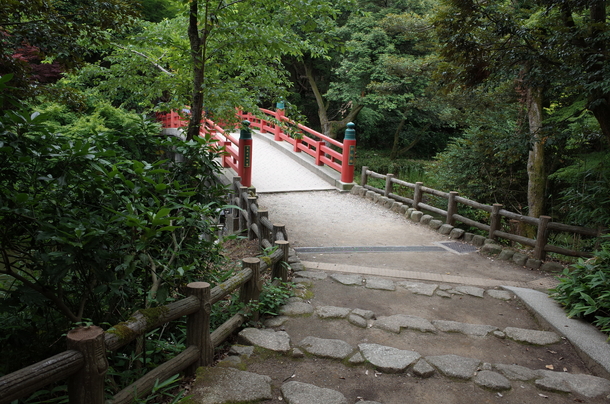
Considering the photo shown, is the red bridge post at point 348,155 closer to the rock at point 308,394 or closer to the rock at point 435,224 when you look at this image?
the rock at point 435,224

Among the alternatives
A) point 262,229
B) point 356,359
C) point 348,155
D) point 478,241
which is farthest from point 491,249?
point 348,155

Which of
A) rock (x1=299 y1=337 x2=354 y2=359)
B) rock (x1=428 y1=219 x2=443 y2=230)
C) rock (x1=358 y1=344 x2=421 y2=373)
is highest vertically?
rock (x1=428 y1=219 x2=443 y2=230)

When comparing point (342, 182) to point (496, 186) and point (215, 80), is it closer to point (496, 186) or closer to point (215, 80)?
point (496, 186)

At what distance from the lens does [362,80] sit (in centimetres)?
1588

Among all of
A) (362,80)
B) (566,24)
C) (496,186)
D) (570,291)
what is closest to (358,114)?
(362,80)

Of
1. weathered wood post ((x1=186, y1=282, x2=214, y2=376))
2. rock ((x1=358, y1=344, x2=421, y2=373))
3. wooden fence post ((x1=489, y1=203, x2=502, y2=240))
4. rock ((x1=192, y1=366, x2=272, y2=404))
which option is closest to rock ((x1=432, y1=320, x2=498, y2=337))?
rock ((x1=358, y1=344, x2=421, y2=373))

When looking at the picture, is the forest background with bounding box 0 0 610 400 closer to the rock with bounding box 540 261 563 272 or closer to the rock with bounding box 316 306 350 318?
the rock with bounding box 540 261 563 272

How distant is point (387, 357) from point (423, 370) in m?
0.28

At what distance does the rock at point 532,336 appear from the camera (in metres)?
3.67

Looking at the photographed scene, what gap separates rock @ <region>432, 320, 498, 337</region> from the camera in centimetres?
379

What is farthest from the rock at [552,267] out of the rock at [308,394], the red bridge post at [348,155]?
the red bridge post at [348,155]

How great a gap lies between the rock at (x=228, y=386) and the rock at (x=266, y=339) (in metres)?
0.46

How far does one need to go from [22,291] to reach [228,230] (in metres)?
6.49

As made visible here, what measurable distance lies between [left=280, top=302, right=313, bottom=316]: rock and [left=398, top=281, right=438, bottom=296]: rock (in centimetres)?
133
